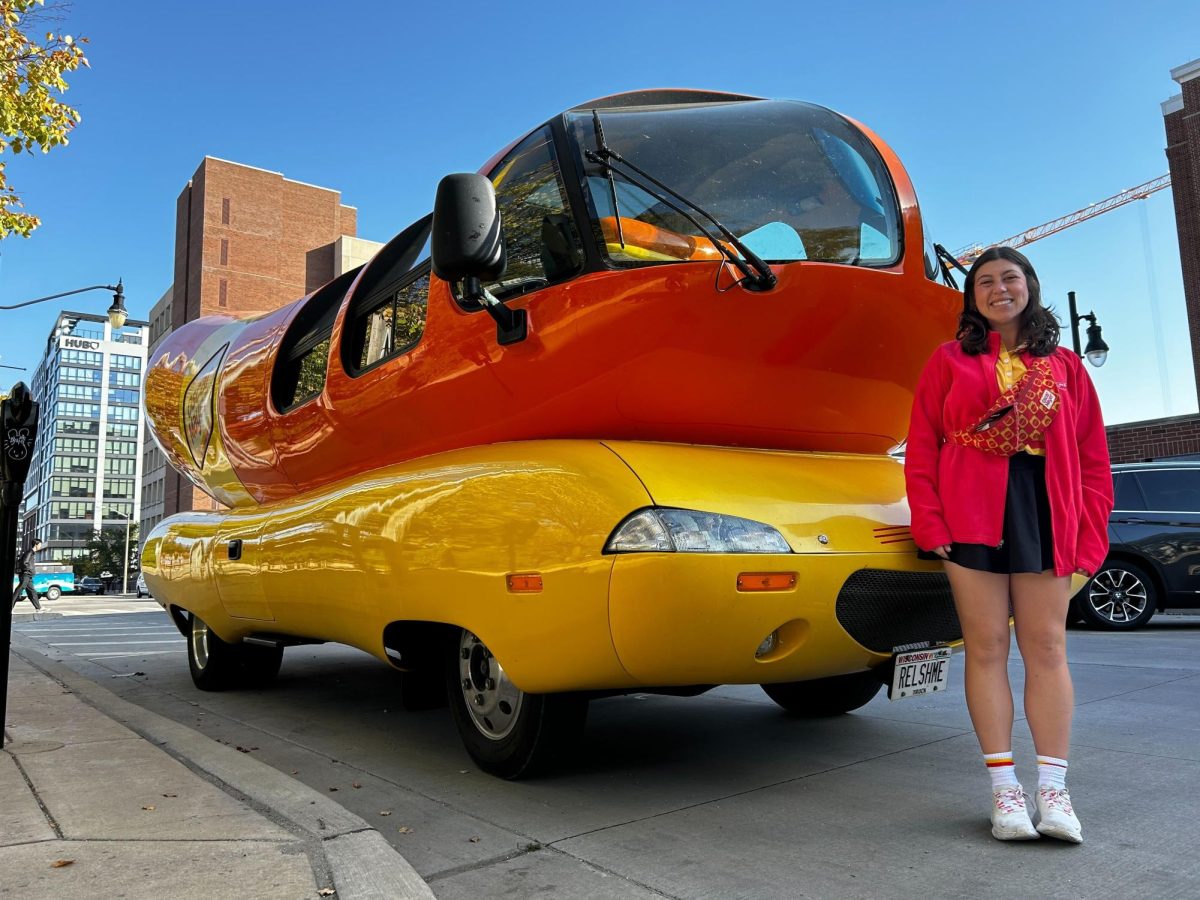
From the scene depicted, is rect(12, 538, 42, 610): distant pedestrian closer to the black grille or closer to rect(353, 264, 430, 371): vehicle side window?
rect(353, 264, 430, 371): vehicle side window

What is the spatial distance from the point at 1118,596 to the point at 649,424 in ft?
24.9

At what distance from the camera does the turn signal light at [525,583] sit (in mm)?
3176

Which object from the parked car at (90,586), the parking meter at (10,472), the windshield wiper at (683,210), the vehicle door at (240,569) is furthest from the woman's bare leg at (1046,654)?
the parked car at (90,586)

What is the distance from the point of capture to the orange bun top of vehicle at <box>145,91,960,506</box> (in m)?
3.26

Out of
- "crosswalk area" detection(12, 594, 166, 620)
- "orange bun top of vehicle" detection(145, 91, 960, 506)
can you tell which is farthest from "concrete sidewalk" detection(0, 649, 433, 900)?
"crosswalk area" detection(12, 594, 166, 620)

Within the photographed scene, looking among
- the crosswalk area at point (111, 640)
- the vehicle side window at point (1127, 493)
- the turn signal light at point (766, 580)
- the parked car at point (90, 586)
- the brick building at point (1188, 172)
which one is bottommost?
the parked car at point (90, 586)

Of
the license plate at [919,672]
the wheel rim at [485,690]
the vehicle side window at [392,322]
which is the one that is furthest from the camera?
the vehicle side window at [392,322]

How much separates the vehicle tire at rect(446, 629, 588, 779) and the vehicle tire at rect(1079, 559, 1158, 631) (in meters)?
7.34

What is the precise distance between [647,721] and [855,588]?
222cm

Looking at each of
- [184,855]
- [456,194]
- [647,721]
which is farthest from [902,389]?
[184,855]

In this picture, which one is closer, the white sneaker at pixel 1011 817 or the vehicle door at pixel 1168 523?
the white sneaker at pixel 1011 817

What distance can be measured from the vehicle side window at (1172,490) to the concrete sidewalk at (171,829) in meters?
8.78

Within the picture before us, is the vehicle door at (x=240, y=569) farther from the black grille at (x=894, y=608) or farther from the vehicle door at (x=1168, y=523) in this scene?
the vehicle door at (x=1168, y=523)

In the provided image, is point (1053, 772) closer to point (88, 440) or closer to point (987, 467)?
point (987, 467)
